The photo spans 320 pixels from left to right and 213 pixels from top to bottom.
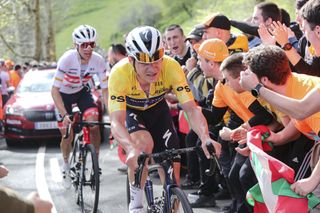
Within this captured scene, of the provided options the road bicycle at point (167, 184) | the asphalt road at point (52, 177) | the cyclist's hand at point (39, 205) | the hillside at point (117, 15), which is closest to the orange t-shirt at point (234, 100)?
the road bicycle at point (167, 184)

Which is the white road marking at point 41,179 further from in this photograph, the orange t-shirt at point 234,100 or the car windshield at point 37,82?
the orange t-shirt at point 234,100

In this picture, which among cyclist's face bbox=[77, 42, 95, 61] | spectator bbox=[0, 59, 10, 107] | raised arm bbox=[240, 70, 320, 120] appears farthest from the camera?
spectator bbox=[0, 59, 10, 107]

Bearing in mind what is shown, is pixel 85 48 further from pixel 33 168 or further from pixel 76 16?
pixel 76 16

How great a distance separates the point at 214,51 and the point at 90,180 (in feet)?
6.85

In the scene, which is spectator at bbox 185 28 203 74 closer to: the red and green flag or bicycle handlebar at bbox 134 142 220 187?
bicycle handlebar at bbox 134 142 220 187

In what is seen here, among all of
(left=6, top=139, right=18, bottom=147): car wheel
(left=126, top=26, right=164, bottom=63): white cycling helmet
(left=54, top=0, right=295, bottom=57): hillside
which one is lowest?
(left=54, top=0, right=295, bottom=57): hillside

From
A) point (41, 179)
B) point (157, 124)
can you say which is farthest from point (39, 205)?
point (41, 179)

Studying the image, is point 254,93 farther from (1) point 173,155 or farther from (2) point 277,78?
(1) point 173,155

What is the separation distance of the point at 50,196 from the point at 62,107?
129 cm

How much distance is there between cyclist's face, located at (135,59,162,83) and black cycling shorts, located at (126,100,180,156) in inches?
21.1

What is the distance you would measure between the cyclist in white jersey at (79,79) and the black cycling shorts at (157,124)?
2.01 meters

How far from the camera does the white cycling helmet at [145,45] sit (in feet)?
15.3

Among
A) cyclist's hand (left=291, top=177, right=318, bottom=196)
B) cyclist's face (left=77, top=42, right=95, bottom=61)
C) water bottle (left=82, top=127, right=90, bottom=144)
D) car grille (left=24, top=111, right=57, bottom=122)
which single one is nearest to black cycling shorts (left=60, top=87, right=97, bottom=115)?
cyclist's face (left=77, top=42, right=95, bottom=61)

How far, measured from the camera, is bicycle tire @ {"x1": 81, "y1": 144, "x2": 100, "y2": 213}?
645 cm
